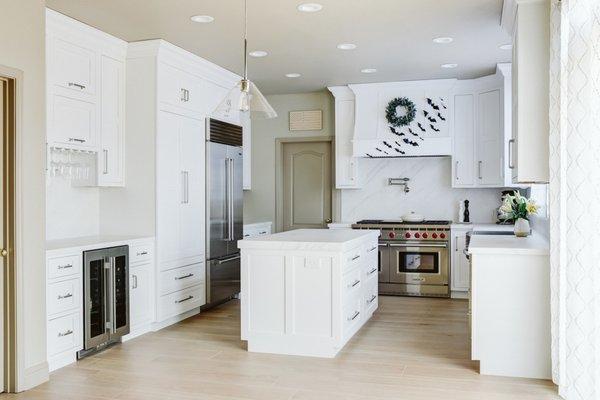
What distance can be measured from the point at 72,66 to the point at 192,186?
1619 mm

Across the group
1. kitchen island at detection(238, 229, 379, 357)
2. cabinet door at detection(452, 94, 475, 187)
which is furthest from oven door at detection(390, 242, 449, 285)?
kitchen island at detection(238, 229, 379, 357)

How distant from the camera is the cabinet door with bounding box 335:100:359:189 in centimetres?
740

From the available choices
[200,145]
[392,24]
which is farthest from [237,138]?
[392,24]

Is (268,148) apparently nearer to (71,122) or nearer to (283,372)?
(71,122)

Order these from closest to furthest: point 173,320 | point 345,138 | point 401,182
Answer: point 173,320
point 345,138
point 401,182

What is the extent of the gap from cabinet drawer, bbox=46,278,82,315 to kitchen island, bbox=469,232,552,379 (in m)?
2.79

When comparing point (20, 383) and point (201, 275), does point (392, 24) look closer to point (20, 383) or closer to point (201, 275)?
point (201, 275)

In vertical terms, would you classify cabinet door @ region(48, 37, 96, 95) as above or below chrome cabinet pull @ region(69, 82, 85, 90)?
above

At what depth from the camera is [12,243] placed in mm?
3650

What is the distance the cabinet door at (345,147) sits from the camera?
7.40 m

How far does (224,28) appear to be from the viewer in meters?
4.95

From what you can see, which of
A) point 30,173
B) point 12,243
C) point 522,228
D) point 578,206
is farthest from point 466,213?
point 12,243

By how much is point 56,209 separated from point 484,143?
4614mm

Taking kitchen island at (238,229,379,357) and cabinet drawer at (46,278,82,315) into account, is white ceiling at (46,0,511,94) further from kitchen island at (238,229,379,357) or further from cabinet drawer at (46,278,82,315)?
cabinet drawer at (46,278,82,315)
